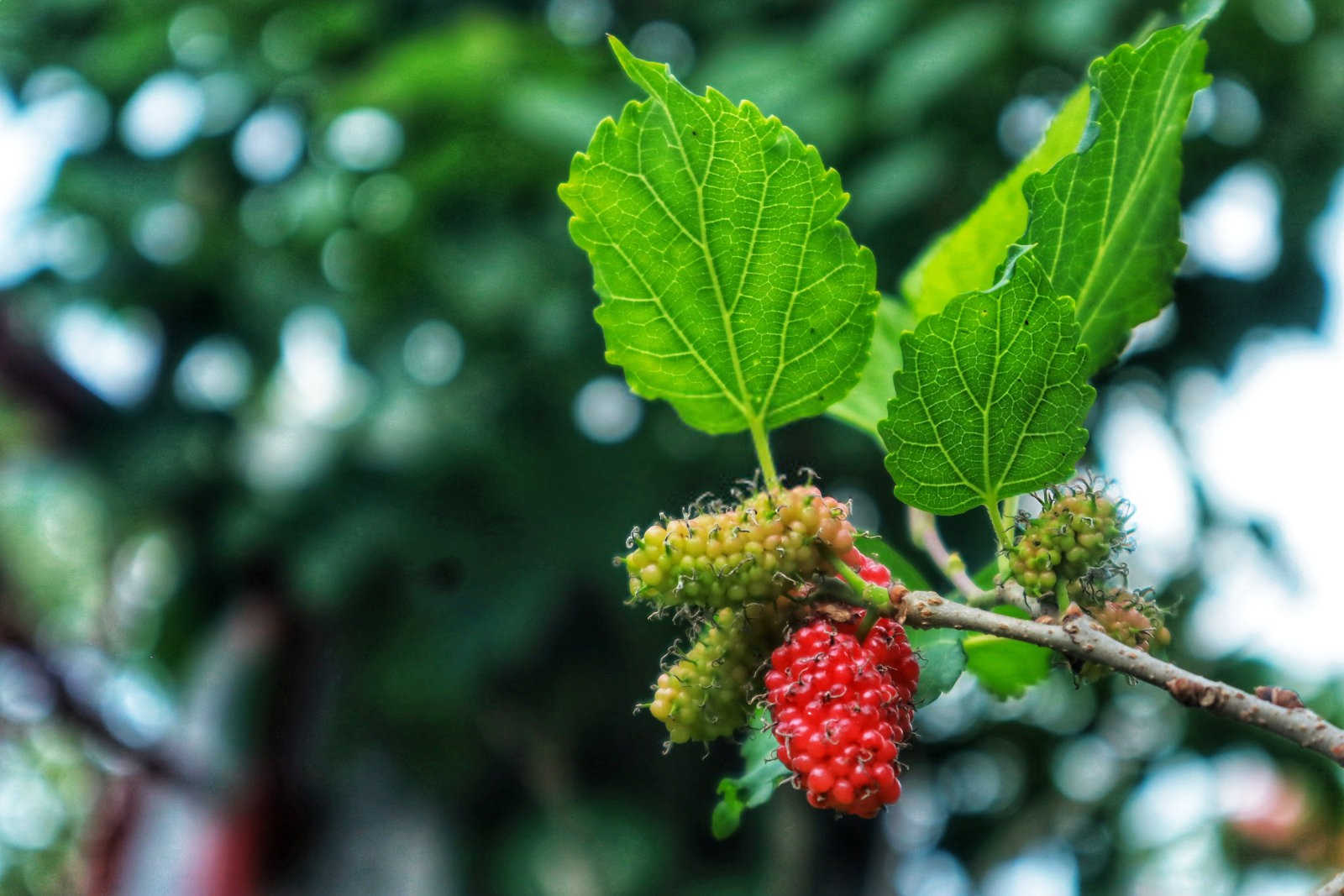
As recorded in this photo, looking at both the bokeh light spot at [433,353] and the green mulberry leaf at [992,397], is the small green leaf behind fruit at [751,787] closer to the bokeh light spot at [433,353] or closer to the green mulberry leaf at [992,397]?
the green mulberry leaf at [992,397]

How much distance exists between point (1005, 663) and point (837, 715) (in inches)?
6.8

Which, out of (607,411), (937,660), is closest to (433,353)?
(607,411)

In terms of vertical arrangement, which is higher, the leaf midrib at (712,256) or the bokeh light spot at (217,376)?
the bokeh light spot at (217,376)

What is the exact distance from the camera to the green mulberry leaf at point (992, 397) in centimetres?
36

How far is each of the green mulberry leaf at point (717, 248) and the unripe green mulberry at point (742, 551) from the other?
0.06 meters

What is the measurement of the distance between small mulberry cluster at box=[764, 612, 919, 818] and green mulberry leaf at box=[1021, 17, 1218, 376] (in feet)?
0.41

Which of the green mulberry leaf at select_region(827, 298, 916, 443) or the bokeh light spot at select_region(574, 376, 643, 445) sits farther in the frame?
the bokeh light spot at select_region(574, 376, 643, 445)

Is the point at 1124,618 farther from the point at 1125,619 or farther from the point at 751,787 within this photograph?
the point at 751,787

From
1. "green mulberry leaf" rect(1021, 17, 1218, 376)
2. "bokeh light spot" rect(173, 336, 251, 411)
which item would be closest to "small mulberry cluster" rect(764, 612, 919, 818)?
"green mulberry leaf" rect(1021, 17, 1218, 376)

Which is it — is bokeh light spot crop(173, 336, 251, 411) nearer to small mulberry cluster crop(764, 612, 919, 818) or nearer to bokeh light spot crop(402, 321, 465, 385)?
bokeh light spot crop(402, 321, 465, 385)

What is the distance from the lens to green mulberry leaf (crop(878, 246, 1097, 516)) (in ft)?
1.18

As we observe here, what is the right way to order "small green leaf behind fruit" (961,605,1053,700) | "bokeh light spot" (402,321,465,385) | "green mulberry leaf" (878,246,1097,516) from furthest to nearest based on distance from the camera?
"bokeh light spot" (402,321,465,385) < "small green leaf behind fruit" (961,605,1053,700) < "green mulberry leaf" (878,246,1097,516)

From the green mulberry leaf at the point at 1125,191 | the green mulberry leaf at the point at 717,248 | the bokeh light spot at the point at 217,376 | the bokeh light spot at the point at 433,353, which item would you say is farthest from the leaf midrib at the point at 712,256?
the bokeh light spot at the point at 217,376

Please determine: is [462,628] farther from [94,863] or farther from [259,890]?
[94,863]
